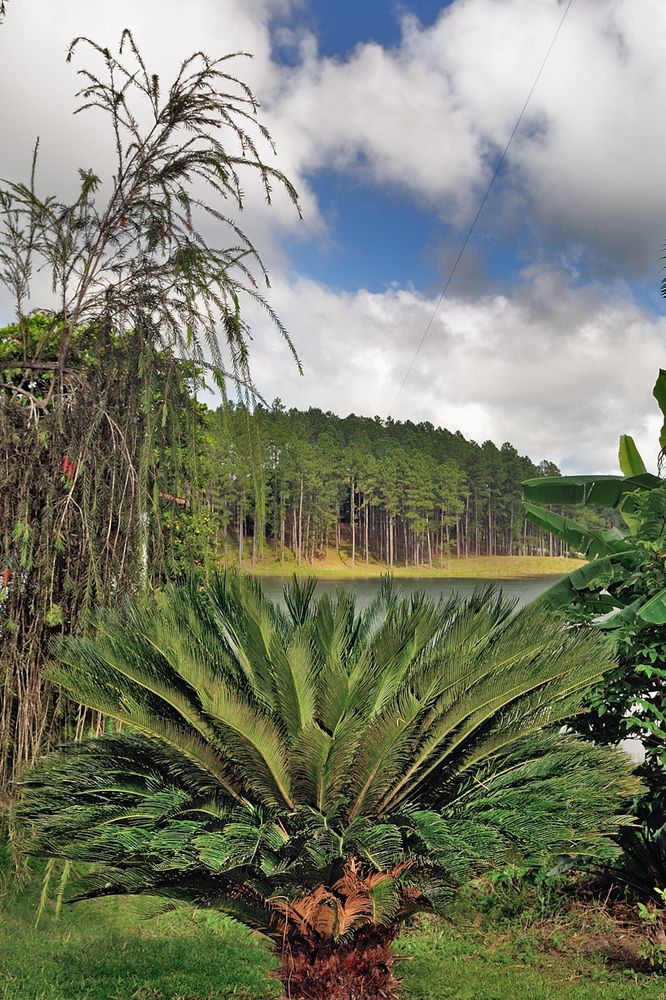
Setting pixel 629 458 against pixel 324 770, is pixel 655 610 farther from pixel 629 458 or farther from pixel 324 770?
pixel 629 458

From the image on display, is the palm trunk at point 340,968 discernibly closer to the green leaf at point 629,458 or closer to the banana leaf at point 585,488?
the banana leaf at point 585,488

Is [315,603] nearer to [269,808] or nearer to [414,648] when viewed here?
[414,648]

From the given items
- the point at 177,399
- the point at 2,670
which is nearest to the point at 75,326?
the point at 177,399

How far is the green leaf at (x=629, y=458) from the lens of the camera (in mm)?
8500

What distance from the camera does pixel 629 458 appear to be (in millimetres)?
8547

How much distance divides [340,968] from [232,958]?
2.40 metres

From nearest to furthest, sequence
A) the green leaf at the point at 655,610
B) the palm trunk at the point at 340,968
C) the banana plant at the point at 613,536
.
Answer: the palm trunk at the point at 340,968, the green leaf at the point at 655,610, the banana plant at the point at 613,536

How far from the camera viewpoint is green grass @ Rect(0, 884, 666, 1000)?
448 cm

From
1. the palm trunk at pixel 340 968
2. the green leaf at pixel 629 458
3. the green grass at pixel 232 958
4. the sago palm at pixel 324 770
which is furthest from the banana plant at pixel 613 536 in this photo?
the palm trunk at pixel 340 968

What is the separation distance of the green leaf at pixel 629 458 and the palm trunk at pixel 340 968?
622 cm

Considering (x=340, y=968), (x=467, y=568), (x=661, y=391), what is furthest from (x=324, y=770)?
(x=467, y=568)

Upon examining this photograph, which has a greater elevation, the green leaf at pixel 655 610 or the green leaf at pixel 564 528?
the green leaf at pixel 564 528

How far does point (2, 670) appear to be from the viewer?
185 inches

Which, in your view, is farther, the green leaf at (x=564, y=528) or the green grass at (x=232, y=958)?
the green leaf at (x=564, y=528)
